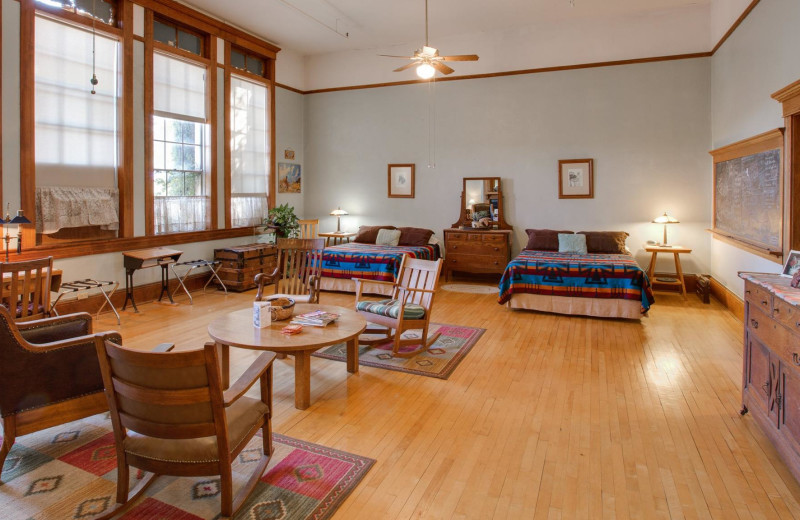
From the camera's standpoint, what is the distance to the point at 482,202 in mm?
8414

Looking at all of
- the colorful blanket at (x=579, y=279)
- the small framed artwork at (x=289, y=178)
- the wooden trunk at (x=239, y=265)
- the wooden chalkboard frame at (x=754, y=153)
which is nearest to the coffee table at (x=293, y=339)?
the colorful blanket at (x=579, y=279)

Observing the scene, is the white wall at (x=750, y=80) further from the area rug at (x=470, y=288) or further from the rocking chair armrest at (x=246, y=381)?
Answer: the rocking chair armrest at (x=246, y=381)

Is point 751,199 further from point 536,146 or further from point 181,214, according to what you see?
point 181,214

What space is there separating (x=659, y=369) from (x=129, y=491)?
396 centimetres

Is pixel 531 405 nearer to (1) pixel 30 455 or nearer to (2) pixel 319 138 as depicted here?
(1) pixel 30 455

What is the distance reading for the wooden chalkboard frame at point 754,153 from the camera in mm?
4410

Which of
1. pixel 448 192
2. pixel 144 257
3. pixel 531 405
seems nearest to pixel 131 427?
pixel 531 405

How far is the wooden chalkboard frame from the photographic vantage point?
441 cm

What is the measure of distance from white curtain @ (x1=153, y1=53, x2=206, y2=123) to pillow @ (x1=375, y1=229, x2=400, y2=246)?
3378 mm

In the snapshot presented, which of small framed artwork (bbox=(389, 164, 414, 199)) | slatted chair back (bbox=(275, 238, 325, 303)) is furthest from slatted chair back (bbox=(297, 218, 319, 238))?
slatted chair back (bbox=(275, 238, 325, 303))

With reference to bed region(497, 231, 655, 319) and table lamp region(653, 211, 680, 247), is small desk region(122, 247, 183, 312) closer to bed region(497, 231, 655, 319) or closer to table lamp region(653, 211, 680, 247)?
bed region(497, 231, 655, 319)

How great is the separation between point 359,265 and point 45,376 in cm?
479

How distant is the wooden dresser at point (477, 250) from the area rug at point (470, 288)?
25 centimetres

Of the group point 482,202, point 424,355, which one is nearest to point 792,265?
point 424,355
